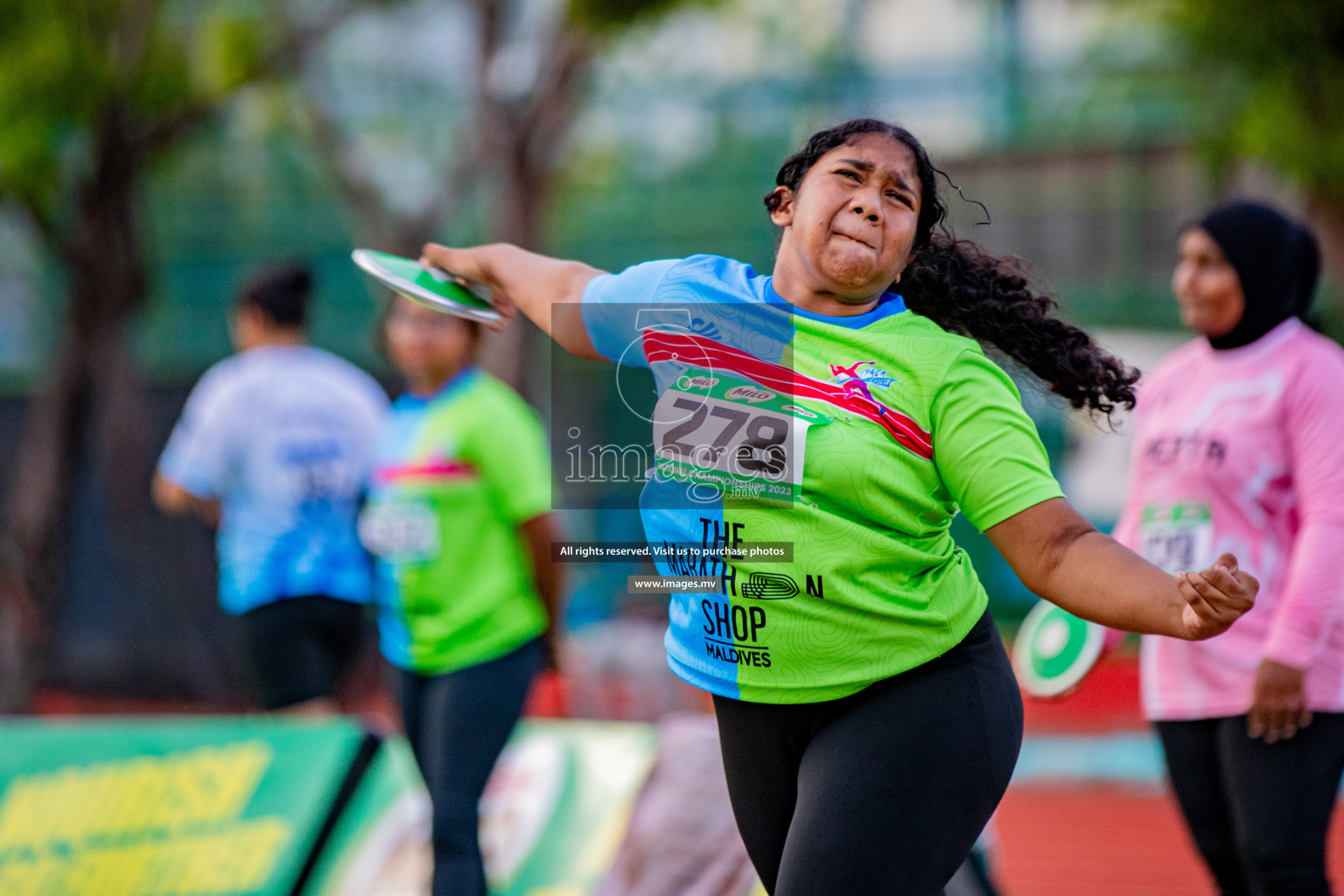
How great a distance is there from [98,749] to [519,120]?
5115 mm

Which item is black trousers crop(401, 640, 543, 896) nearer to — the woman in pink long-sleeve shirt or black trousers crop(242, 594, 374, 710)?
black trousers crop(242, 594, 374, 710)

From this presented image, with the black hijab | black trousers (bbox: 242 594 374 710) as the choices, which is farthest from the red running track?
black trousers (bbox: 242 594 374 710)

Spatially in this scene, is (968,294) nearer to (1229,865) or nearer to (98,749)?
(1229,865)

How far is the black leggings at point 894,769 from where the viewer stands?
2.00 meters

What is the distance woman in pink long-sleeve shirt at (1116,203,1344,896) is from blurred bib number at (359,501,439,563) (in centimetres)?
183

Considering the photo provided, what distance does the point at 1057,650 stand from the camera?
3.34m

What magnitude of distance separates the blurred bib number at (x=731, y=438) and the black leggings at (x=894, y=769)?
370mm

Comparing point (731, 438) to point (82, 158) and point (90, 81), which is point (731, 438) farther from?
point (82, 158)

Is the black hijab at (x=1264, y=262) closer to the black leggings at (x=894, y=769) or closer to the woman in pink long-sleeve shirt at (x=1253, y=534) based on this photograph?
the woman in pink long-sleeve shirt at (x=1253, y=534)

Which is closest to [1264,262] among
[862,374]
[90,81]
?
[862,374]

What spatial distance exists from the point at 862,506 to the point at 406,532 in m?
1.95

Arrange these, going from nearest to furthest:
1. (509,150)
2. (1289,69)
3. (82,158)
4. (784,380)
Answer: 1. (784,380)
2. (1289,69)
3. (509,150)
4. (82,158)

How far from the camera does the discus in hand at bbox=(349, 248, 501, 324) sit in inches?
106

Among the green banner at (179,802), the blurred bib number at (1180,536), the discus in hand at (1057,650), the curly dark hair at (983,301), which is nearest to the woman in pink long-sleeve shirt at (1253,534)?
the blurred bib number at (1180,536)
